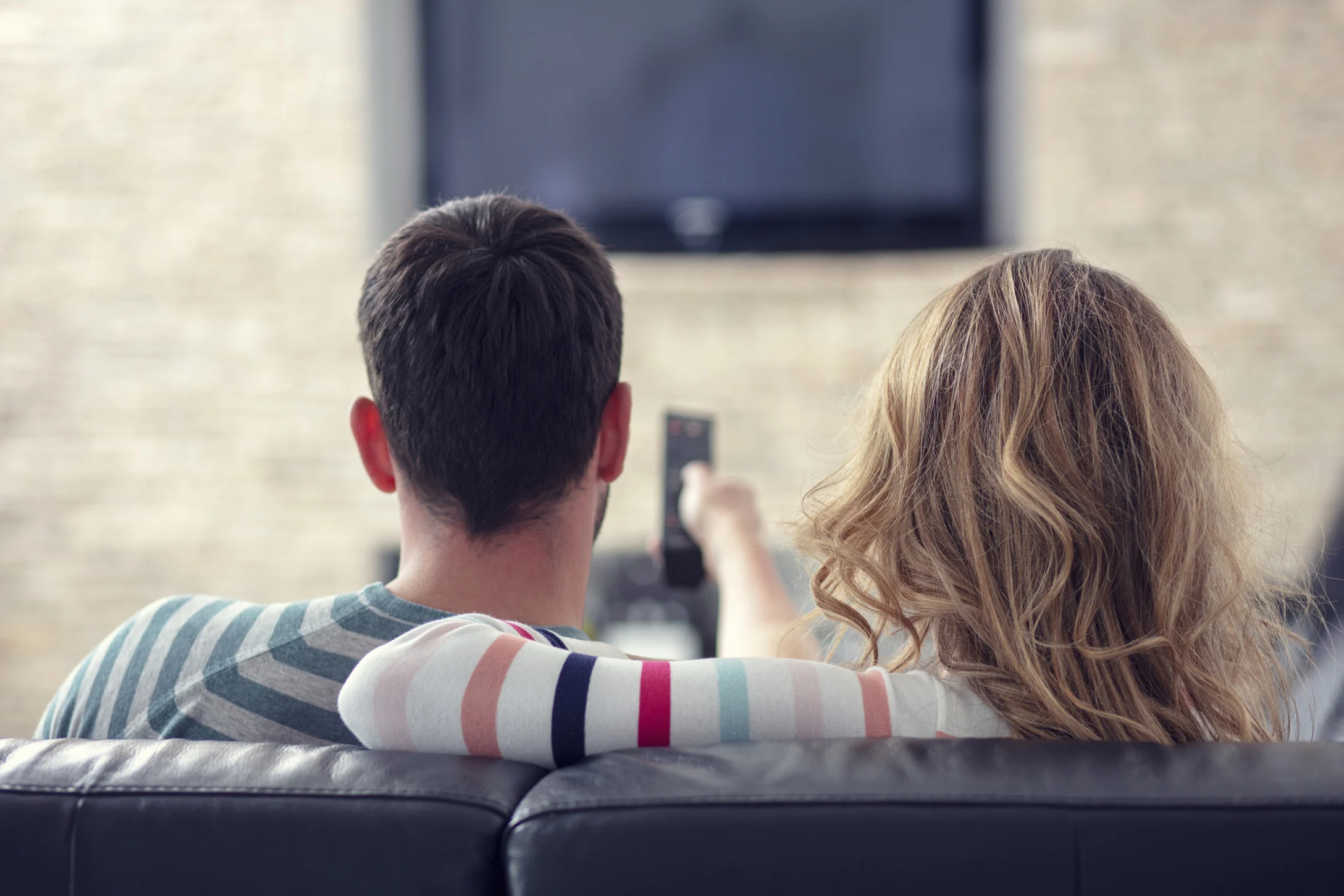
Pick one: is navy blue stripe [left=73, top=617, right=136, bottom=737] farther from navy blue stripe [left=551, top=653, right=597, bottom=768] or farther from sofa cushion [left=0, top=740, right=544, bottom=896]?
navy blue stripe [left=551, top=653, right=597, bottom=768]

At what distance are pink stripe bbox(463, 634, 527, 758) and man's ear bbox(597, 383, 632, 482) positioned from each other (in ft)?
1.16

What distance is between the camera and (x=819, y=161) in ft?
9.30

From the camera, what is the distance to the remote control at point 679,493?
4.36 ft

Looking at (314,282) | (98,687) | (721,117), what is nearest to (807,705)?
(98,687)

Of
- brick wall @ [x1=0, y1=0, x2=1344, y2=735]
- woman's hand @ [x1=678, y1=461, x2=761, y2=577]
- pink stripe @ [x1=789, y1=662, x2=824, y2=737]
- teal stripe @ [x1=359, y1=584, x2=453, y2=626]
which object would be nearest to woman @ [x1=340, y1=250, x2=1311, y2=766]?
pink stripe @ [x1=789, y1=662, x2=824, y2=737]

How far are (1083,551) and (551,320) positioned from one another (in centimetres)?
44

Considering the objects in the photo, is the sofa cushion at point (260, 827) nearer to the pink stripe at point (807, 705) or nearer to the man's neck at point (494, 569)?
the pink stripe at point (807, 705)

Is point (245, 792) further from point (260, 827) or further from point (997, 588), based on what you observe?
point (997, 588)

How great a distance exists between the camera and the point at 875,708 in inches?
26.7

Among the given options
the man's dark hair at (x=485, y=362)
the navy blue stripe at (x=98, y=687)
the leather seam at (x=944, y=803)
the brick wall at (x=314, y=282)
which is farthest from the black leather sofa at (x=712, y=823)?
the brick wall at (x=314, y=282)

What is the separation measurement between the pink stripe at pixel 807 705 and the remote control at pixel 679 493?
657 millimetres

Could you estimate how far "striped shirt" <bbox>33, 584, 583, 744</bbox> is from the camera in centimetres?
80

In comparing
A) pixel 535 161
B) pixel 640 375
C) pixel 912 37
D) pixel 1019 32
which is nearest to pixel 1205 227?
pixel 1019 32

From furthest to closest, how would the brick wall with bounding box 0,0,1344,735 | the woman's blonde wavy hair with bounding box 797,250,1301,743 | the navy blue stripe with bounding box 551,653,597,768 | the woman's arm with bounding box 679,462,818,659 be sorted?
the brick wall with bounding box 0,0,1344,735
the woman's arm with bounding box 679,462,818,659
the woman's blonde wavy hair with bounding box 797,250,1301,743
the navy blue stripe with bounding box 551,653,597,768
